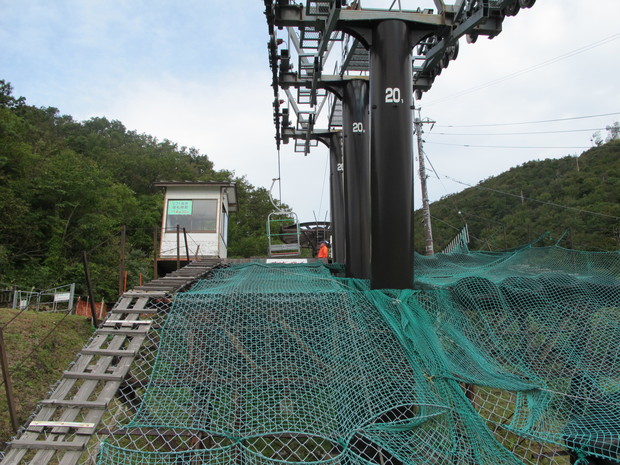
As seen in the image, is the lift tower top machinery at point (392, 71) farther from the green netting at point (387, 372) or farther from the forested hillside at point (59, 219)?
the forested hillside at point (59, 219)

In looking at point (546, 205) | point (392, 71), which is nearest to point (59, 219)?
point (392, 71)

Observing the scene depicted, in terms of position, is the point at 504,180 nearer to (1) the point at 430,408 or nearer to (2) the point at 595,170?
(2) the point at 595,170

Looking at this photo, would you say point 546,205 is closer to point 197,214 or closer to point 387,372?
point 197,214

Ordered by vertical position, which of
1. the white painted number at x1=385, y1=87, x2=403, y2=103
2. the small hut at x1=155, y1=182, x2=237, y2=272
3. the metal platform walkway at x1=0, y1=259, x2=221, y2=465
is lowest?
the metal platform walkway at x1=0, y1=259, x2=221, y2=465

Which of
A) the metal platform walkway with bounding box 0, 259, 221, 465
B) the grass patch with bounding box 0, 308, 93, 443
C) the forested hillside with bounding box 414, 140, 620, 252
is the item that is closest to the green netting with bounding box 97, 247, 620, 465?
the metal platform walkway with bounding box 0, 259, 221, 465

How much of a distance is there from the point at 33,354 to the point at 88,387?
9.87 meters

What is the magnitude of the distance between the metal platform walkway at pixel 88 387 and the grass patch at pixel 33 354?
5751 mm

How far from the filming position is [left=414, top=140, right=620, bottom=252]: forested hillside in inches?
1137

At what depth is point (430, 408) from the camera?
3.33 metres

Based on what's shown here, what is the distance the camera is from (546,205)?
1387 inches

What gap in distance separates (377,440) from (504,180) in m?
50.2

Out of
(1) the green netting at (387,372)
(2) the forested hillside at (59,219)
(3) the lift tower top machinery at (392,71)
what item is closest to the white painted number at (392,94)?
(3) the lift tower top machinery at (392,71)

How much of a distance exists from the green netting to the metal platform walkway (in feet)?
0.86

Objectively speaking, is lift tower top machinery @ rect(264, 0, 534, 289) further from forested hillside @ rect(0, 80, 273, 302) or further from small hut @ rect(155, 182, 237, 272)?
forested hillside @ rect(0, 80, 273, 302)
